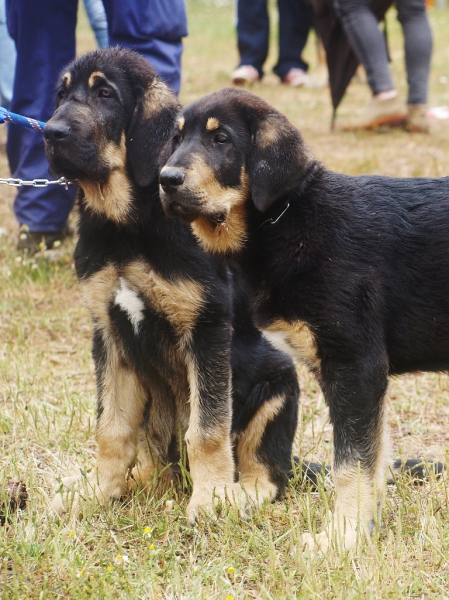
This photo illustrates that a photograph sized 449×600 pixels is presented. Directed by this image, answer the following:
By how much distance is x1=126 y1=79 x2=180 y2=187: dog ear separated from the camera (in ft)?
11.2

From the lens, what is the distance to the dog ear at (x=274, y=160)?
308 centimetres

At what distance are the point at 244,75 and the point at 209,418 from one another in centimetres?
1045

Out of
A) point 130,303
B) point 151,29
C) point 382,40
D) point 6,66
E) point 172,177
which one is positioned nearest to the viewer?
point 172,177

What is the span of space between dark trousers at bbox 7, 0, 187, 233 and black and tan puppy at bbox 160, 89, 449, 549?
183 cm

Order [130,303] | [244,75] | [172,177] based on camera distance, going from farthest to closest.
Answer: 1. [244,75]
2. [130,303]
3. [172,177]

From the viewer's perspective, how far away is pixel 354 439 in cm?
308

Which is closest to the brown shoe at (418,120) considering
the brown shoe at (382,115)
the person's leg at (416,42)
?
the brown shoe at (382,115)

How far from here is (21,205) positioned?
618cm

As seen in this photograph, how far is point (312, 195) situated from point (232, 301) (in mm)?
575

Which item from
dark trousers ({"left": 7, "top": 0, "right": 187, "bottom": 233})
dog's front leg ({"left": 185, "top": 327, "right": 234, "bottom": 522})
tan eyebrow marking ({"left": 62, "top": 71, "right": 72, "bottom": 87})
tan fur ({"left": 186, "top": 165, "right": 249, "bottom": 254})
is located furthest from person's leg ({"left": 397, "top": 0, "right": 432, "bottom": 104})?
dog's front leg ({"left": 185, "top": 327, "right": 234, "bottom": 522})

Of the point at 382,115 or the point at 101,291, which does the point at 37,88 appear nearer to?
the point at 101,291

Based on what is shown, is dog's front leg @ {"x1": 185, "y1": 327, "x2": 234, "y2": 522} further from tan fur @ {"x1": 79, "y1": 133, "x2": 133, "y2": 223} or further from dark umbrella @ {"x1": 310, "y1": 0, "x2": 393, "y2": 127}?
dark umbrella @ {"x1": 310, "y1": 0, "x2": 393, "y2": 127}

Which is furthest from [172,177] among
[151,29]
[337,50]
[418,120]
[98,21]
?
[418,120]

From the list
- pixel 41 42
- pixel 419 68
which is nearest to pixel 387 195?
pixel 41 42
